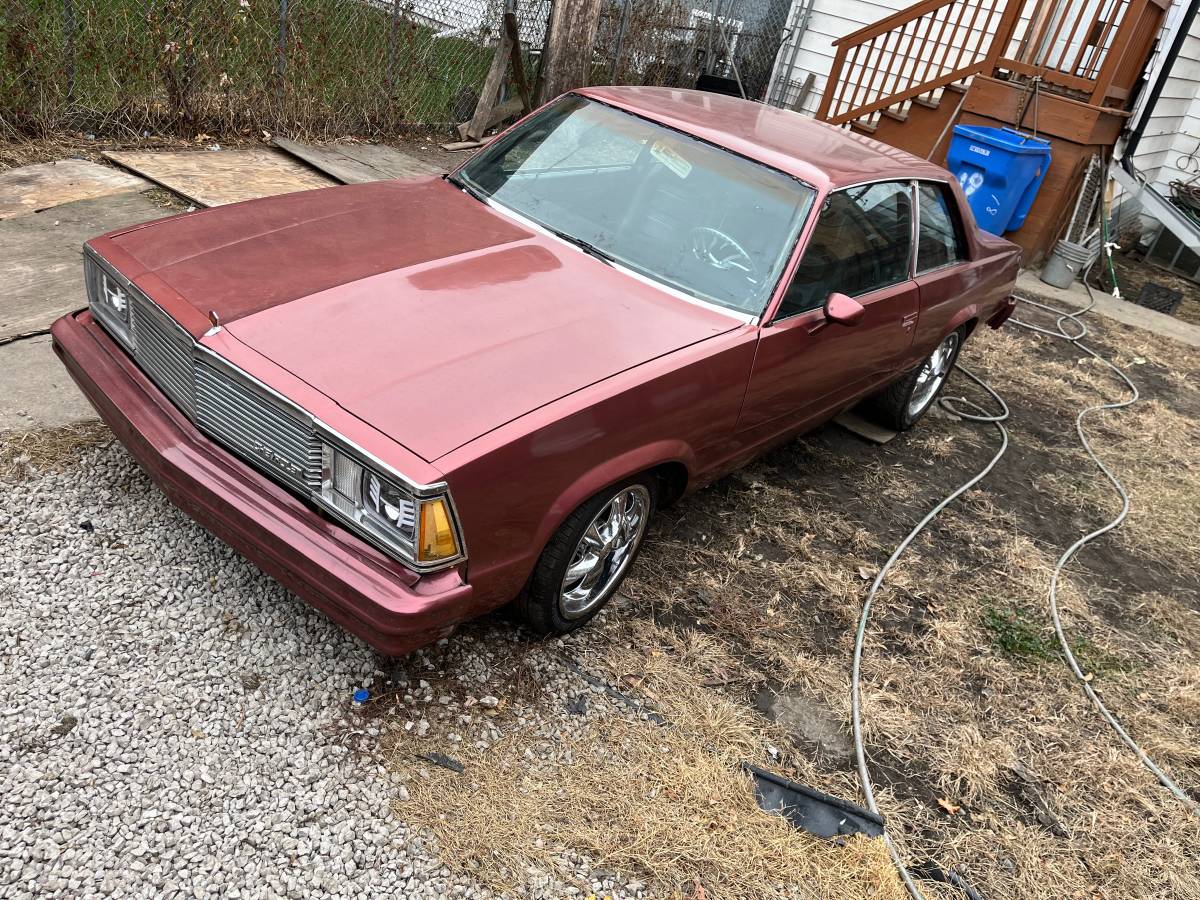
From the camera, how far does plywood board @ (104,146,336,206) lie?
5.81 metres

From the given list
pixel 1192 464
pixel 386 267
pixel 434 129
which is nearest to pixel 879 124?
pixel 434 129


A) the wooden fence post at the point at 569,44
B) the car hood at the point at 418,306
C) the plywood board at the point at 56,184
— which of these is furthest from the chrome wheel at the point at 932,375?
the plywood board at the point at 56,184

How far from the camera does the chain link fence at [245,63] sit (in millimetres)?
6008

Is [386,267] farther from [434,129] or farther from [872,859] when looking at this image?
[434,129]

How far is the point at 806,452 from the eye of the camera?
4.95 metres

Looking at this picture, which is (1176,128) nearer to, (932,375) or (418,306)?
(932,375)

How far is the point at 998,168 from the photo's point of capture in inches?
332

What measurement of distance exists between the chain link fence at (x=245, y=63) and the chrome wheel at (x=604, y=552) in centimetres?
523

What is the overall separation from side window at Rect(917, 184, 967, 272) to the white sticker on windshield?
52.0 inches

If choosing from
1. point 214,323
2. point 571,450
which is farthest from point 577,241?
point 214,323

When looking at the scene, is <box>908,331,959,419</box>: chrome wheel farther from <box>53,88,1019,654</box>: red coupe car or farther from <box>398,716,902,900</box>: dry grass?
<box>398,716,902,900</box>: dry grass

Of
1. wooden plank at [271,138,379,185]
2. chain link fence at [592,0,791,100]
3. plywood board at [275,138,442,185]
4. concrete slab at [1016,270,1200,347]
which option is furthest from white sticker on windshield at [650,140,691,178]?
chain link fence at [592,0,791,100]

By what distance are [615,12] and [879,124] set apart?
309 centimetres

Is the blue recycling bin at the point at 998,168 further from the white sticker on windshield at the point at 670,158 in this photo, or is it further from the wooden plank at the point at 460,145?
the white sticker on windshield at the point at 670,158
